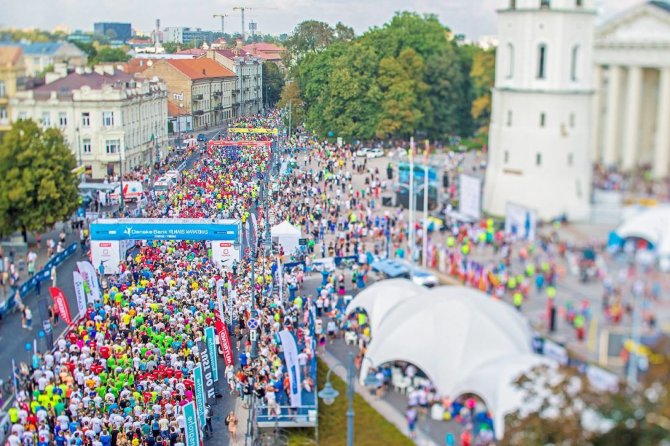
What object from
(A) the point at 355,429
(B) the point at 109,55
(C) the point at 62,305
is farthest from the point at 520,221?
(B) the point at 109,55

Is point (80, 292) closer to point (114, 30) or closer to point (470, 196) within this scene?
point (470, 196)

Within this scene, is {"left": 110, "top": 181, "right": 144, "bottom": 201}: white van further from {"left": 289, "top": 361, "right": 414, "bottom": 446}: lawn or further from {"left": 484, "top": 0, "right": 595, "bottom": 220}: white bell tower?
{"left": 484, "top": 0, "right": 595, "bottom": 220}: white bell tower

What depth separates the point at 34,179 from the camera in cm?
3172

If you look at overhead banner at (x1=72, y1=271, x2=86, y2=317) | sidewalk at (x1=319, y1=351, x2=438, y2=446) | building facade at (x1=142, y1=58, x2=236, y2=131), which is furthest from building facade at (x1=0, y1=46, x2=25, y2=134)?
building facade at (x1=142, y1=58, x2=236, y2=131)

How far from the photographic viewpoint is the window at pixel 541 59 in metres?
18.1

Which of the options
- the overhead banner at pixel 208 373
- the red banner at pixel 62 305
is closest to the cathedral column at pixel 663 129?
the overhead banner at pixel 208 373

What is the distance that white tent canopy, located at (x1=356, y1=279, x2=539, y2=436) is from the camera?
1734cm

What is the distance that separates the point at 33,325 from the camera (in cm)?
2955

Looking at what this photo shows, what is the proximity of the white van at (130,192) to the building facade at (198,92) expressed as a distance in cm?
2065

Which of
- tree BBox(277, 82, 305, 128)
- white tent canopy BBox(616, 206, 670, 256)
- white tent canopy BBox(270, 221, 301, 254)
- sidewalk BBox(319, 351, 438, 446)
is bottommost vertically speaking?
sidewalk BBox(319, 351, 438, 446)

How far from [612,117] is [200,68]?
5837cm

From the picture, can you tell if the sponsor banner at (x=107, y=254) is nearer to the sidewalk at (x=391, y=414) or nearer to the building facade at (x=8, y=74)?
the building facade at (x=8, y=74)

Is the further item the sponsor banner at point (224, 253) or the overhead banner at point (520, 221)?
the sponsor banner at point (224, 253)

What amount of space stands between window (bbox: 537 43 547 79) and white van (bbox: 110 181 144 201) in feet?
105
